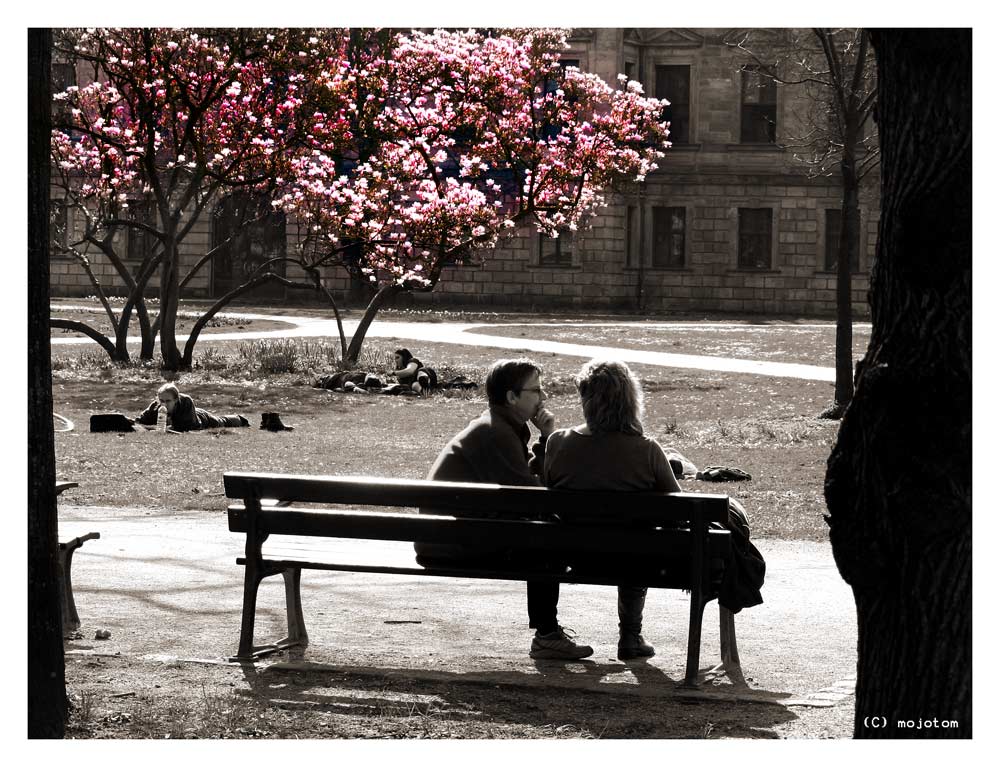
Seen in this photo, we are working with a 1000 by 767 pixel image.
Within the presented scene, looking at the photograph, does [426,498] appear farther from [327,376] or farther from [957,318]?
[327,376]

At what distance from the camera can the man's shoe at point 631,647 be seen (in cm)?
625

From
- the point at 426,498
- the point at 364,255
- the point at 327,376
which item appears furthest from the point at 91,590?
the point at 364,255

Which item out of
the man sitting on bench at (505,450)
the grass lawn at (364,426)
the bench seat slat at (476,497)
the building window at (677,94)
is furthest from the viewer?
the building window at (677,94)

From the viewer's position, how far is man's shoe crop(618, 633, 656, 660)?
6246 mm

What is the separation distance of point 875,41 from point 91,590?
4.82 metres

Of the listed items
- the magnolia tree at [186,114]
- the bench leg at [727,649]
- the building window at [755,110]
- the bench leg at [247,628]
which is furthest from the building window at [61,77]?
the bench leg at [727,649]

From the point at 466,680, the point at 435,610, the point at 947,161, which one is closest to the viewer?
the point at 947,161

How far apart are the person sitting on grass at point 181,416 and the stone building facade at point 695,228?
95.7 ft

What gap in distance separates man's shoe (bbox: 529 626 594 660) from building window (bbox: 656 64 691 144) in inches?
1656

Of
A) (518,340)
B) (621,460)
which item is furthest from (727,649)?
(518,340)

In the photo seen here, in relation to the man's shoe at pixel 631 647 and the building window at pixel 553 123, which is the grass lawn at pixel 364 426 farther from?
the building window at pixel 553 123

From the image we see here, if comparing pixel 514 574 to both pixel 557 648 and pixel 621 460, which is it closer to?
pixel 557 648

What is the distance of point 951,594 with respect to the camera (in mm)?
4324

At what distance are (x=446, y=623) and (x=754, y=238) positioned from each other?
136 feet
